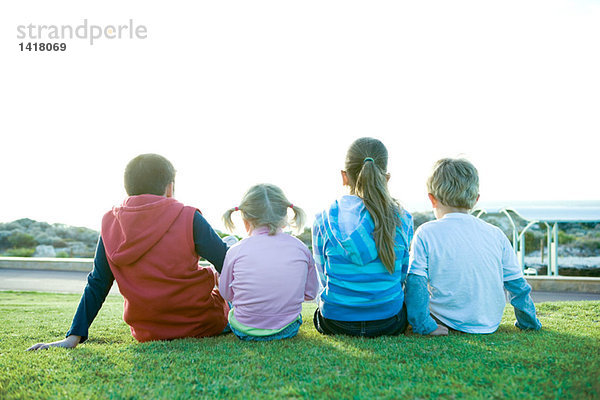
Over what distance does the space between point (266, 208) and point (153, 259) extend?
83 cm

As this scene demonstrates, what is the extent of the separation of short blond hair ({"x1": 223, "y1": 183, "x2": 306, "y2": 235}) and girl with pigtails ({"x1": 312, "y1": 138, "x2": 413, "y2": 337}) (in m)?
0.23

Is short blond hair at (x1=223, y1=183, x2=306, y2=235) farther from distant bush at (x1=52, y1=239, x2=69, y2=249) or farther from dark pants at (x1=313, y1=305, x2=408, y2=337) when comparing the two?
distant bush at (x1=52, y1=239, x2=69, y2=249)

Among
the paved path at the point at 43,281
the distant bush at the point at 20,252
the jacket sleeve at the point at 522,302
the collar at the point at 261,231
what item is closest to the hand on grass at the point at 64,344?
the collar at the point at 261,231

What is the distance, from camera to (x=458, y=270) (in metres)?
3.42

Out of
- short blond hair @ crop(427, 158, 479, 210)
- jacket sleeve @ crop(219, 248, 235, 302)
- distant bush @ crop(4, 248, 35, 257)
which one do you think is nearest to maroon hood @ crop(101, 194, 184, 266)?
jacket sleeve @ crop(219, 248, 235, 302)

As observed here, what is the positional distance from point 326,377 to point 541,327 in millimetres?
2288

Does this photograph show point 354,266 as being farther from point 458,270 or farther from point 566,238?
point 566,238

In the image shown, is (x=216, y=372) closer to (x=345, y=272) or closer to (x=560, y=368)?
(x=345, y=272)

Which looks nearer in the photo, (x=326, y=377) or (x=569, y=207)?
(x=326, y=377)

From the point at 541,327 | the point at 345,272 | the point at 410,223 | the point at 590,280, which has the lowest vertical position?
the point at 590,280

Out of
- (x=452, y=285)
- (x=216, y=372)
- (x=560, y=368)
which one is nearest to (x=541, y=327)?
(x=452, y=285)

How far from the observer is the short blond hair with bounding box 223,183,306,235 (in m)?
3.43

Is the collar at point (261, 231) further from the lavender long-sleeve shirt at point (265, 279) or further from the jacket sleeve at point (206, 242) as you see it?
the jacket sleeve at point (206, 242)

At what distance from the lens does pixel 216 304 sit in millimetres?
3719
